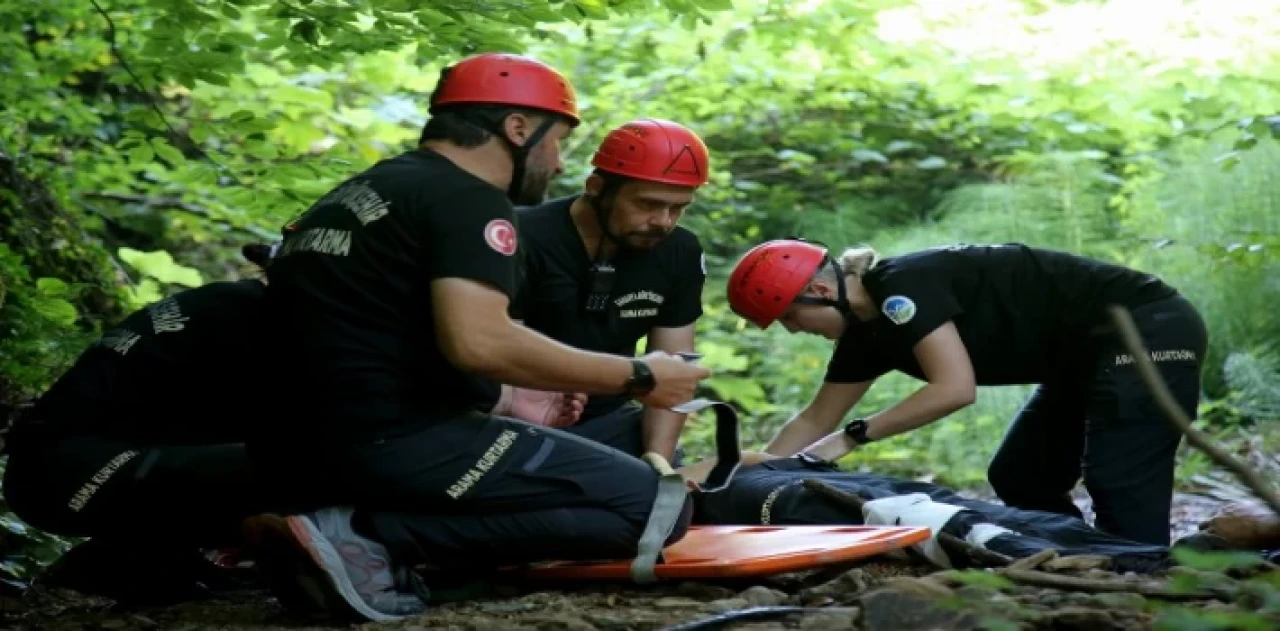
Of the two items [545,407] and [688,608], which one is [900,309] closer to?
[545,407]

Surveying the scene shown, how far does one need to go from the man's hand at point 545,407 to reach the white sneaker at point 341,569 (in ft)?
3.12

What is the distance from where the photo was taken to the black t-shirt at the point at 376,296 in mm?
3557

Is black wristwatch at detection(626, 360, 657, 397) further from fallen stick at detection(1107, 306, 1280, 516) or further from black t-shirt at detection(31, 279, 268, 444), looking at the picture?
fallen stick at detection(1107, 306, 1280, 516)

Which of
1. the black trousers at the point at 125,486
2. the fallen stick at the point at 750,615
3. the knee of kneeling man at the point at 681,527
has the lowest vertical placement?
the black trousers at the point at 125,486

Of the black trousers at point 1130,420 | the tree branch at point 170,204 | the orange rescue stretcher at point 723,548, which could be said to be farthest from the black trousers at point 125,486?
the tree branch at point 170,204

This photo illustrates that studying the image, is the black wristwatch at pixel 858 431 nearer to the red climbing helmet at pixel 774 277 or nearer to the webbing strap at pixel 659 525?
the red climbing helmet at pixel 774 277

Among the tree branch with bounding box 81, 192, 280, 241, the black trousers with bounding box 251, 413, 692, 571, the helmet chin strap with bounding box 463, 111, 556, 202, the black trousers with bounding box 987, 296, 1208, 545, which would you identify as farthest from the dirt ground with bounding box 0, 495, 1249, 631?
the tree branch with bounding box 81, 192, 280, 241

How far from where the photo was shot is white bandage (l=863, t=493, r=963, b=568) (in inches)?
161

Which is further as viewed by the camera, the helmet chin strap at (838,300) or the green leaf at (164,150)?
the green leaf at (164,150)

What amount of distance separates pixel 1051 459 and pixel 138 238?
621cm

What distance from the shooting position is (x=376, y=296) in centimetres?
361

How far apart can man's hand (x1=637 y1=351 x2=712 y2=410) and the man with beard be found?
1182 mm

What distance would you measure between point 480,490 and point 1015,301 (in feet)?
7.57

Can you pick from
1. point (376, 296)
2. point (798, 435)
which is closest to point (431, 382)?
point (376, 296)
